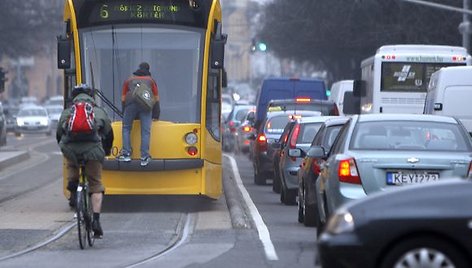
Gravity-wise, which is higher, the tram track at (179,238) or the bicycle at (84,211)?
the bicycle at (84,211)

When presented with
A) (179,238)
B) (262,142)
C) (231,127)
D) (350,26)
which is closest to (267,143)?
(262,142)

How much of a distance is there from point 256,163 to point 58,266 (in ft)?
47.1

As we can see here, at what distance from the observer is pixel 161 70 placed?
59.6 ft

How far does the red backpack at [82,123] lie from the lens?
13.5m

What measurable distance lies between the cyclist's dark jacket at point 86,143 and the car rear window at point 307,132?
6.79 metres

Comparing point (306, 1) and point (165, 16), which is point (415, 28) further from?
point (165, 16)

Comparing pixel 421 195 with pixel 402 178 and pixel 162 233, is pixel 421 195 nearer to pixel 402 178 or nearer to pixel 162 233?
pixel 402 178

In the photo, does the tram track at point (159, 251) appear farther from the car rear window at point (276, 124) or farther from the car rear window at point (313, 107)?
the car rear window at point (313, 107)

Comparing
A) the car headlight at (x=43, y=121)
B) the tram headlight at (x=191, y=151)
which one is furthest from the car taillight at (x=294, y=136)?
the car headlight at (x=43, y=121)

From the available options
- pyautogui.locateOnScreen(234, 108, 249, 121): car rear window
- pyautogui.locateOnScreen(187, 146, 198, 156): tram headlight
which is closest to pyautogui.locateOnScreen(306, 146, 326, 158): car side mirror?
pyautogui.locateOnScreen(187, 146, 198, 156): tram headlight

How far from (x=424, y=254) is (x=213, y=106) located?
9783 mm

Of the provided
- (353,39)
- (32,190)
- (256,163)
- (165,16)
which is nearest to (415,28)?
(353,39)

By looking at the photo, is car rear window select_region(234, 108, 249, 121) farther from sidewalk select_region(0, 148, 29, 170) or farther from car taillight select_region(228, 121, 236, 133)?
sidewalk select_region(0, 148, 29, 170)

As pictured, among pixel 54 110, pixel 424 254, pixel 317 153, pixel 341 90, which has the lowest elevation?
pixel 54 110
